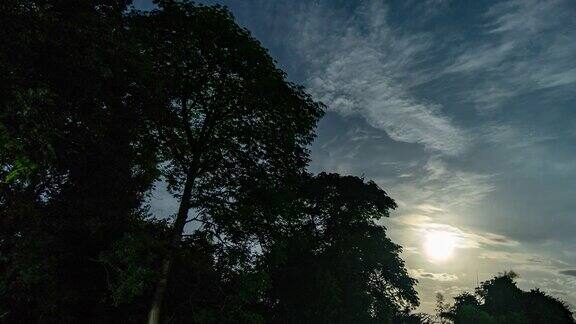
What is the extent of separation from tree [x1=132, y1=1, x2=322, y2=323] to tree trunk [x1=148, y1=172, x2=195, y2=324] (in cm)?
5

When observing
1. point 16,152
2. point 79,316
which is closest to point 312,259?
point 79,316

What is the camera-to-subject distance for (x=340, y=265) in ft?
107

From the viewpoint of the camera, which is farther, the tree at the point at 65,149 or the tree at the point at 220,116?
the tree at the point at 220,116

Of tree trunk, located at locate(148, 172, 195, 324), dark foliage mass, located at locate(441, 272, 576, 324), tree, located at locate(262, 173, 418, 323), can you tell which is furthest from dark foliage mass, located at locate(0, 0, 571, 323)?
dark foliage mass, located at locate(441, 272, 576, 324)

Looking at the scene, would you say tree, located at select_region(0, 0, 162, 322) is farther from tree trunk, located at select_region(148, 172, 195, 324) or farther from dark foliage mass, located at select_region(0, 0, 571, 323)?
tree trunk, located at select_region(148, 172, 195, 324)

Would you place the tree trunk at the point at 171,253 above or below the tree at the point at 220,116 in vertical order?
below

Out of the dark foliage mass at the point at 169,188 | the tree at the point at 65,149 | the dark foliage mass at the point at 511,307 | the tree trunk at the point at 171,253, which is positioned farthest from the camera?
the dark foliage mass at the point at 511,307

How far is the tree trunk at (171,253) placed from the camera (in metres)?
18.0

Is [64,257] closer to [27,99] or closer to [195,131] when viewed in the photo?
[195,131]

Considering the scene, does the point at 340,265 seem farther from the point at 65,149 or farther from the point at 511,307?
the point at 511,307

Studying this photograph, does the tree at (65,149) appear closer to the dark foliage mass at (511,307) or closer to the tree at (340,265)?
the tree at (340,265)

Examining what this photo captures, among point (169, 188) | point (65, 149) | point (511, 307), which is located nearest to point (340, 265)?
point (169, 188)

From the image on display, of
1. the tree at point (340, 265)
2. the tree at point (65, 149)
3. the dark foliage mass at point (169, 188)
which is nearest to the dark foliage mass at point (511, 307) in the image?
the tree at point (340, 265)

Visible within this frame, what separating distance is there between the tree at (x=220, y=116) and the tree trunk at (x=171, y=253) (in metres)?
0.05
